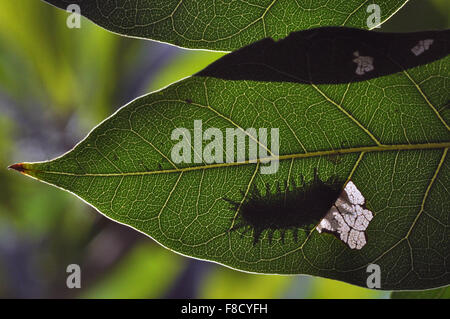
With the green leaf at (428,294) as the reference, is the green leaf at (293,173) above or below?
above

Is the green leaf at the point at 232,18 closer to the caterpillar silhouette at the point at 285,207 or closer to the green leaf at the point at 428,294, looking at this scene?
the caterpillar silhouette at the point at 285,207

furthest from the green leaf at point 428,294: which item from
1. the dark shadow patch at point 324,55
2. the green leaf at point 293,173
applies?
the dark shadow patch at point 324,55

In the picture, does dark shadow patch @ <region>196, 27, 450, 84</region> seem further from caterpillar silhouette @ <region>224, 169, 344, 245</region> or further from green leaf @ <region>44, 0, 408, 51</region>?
caterpillar silhouette @ <region>224, 169, 344, 245</region>

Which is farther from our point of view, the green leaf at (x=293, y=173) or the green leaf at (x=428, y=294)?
the green leaf at (x=428, y=294)

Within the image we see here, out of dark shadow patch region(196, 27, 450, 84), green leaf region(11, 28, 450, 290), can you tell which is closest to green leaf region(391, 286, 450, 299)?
green leaf region(11, 28, 450, 290)

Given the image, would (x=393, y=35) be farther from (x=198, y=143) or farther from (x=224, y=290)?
(x=224, y=290)

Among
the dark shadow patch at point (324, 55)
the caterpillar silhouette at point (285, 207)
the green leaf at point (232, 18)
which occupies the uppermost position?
the green leaf at point (232, 18)

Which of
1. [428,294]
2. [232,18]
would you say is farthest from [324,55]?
[428,294]
